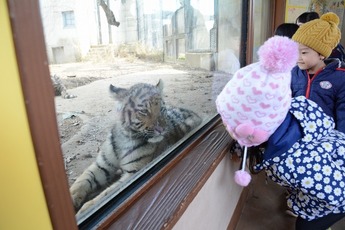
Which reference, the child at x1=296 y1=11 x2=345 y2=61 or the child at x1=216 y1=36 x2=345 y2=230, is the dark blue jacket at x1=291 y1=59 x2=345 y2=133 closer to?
the child at x1=216 y1=36 x2=345 y2=230

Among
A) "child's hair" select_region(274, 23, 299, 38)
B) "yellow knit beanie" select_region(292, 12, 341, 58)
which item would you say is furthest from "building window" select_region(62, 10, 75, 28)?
"child's hair" select_region(274, 23, 299, 38)

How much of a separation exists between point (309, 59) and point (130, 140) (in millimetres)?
1064

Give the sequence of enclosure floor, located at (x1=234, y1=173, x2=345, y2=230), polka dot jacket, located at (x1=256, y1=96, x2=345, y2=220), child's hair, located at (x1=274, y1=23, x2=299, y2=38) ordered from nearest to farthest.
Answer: polka dot jacket, located at (x1=256, y1=96, x2=345, y2=220)
enclosure floor, located at (x1=234, y1=173, x2=345, y2=230)
child's hair, located at (x1=274, y1=23, x2=299, y2=38)

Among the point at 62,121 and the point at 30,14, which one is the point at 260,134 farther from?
the point at 30,14

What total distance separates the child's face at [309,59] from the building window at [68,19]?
1.18 meters

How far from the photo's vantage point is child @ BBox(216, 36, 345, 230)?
792mm

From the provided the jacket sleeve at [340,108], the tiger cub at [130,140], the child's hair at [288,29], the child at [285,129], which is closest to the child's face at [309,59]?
the jacket sleeve at [340,108]

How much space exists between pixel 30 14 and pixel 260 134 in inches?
30.4

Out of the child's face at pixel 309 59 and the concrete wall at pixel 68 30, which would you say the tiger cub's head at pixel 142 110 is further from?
the child's face at pixel 309 59

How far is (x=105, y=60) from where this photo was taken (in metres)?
0.72

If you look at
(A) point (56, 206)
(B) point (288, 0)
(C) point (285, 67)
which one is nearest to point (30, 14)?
(A) point (56, 206)

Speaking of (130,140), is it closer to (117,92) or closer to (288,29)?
(117,92)

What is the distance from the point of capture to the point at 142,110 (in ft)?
3.04

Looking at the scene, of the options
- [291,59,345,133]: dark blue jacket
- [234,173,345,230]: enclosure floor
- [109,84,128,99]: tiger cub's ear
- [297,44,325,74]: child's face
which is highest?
[297,44,325,74]: child's face
